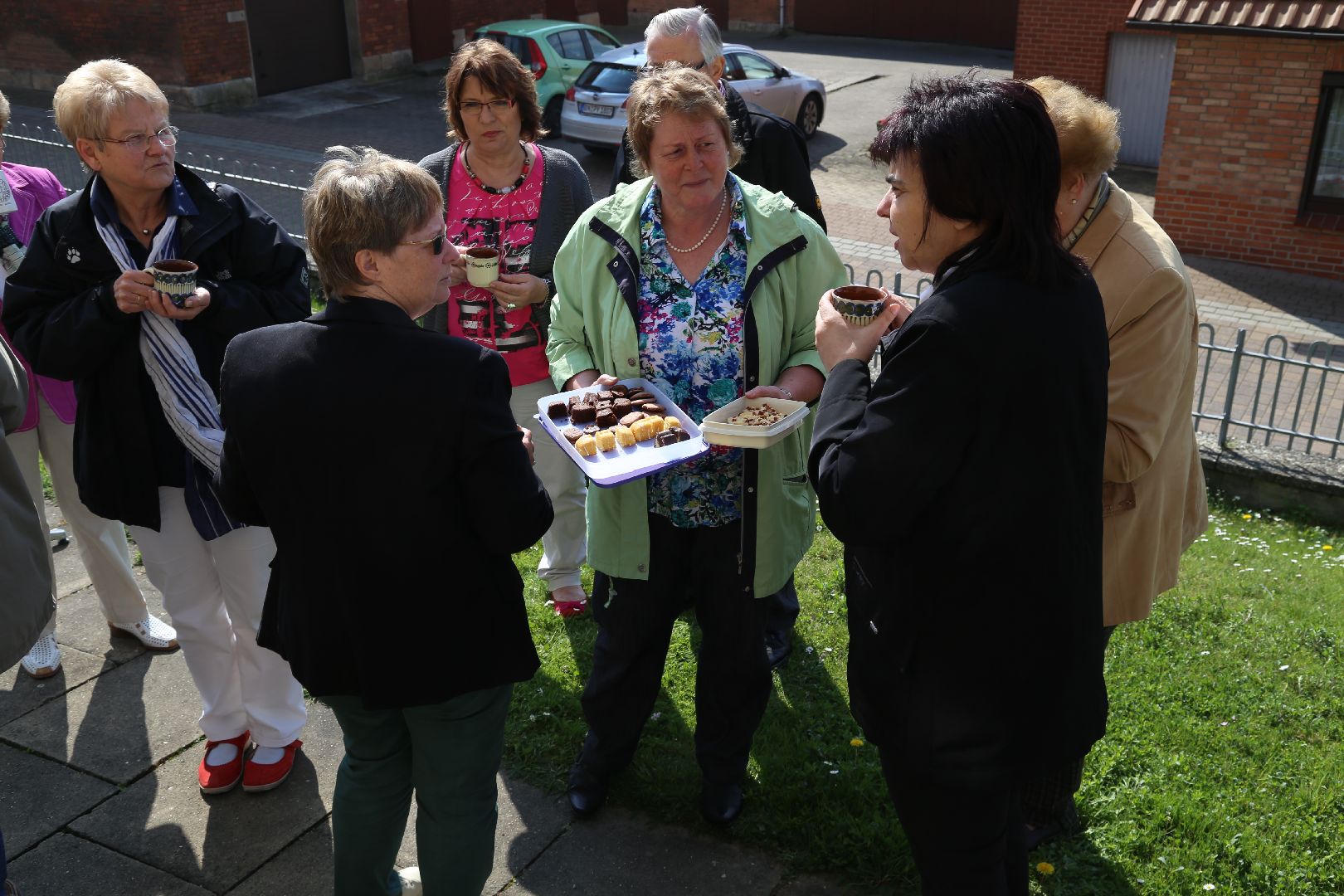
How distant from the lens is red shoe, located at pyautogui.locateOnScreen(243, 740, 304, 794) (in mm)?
3982

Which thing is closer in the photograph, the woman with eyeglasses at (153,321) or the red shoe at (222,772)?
the woman with eyeglasses at (153,321)

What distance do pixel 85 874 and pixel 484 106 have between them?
9.64ft

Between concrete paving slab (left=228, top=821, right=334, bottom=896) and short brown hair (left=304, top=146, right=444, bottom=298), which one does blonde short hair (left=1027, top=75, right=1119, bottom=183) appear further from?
concrete paving slab (left=228, top=821, right=334, bottom=896)

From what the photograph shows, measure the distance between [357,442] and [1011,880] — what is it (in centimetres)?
184

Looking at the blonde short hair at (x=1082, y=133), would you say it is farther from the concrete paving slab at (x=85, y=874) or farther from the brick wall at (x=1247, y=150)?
Result: the brick wall at (x=1247, y=150)

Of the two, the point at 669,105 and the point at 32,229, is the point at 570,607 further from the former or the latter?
the point at 32,229

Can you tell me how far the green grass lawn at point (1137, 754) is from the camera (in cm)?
352

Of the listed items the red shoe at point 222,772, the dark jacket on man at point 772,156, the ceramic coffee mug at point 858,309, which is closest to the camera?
the ceramic coffee mug at point 858,309

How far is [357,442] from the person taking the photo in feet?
8.44

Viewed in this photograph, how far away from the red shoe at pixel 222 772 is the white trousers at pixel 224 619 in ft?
0.10

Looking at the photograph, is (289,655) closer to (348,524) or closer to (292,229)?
(348,524)

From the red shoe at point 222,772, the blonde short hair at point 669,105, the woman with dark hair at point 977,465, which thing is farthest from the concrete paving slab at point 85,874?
the blonde short hair at point 669,105

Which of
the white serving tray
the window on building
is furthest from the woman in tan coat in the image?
the window on building

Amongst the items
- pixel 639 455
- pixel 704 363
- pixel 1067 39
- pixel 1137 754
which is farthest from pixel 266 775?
pixel 1067 39
